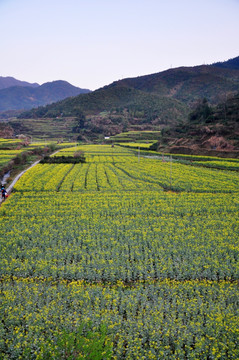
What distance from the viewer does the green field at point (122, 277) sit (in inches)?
348

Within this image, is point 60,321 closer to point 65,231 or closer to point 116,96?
point 65,231

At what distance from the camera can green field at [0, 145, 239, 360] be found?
8.85 m

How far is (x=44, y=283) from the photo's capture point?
12.5m

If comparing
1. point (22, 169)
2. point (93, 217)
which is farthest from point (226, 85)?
point (93, 217)

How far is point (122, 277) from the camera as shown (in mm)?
12836

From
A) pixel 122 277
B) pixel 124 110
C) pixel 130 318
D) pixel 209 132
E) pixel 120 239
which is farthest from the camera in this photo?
pixel 124 110

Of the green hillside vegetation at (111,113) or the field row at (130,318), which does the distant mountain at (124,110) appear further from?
the field row at (130,318)

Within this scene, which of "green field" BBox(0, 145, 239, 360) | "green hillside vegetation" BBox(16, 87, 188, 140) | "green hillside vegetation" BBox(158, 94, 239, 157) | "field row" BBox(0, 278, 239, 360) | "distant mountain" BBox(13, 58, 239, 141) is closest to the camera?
"field row" BBox(0, 278, 239, 360)

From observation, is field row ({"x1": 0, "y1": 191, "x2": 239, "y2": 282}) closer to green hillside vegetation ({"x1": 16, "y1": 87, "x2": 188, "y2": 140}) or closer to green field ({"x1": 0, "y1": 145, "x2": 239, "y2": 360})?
green field ({"x1": 0, "y1": 145, "x2": 239, "y2": 360})

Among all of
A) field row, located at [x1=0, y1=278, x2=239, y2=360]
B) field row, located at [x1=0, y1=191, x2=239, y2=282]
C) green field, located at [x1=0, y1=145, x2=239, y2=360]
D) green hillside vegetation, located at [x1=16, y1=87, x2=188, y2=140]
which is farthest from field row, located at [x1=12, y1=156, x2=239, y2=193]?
green hillside vegetation, located at [x1=16, y1=87, x2=188, y2=140]

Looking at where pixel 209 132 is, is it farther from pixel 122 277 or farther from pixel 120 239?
pixel 122 277

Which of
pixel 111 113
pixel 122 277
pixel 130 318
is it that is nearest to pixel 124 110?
pixel 111 113

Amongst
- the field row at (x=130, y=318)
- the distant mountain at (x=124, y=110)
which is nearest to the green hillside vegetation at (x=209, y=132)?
the distant mountain at (x=124, y=110)

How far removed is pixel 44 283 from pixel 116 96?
19535cm
